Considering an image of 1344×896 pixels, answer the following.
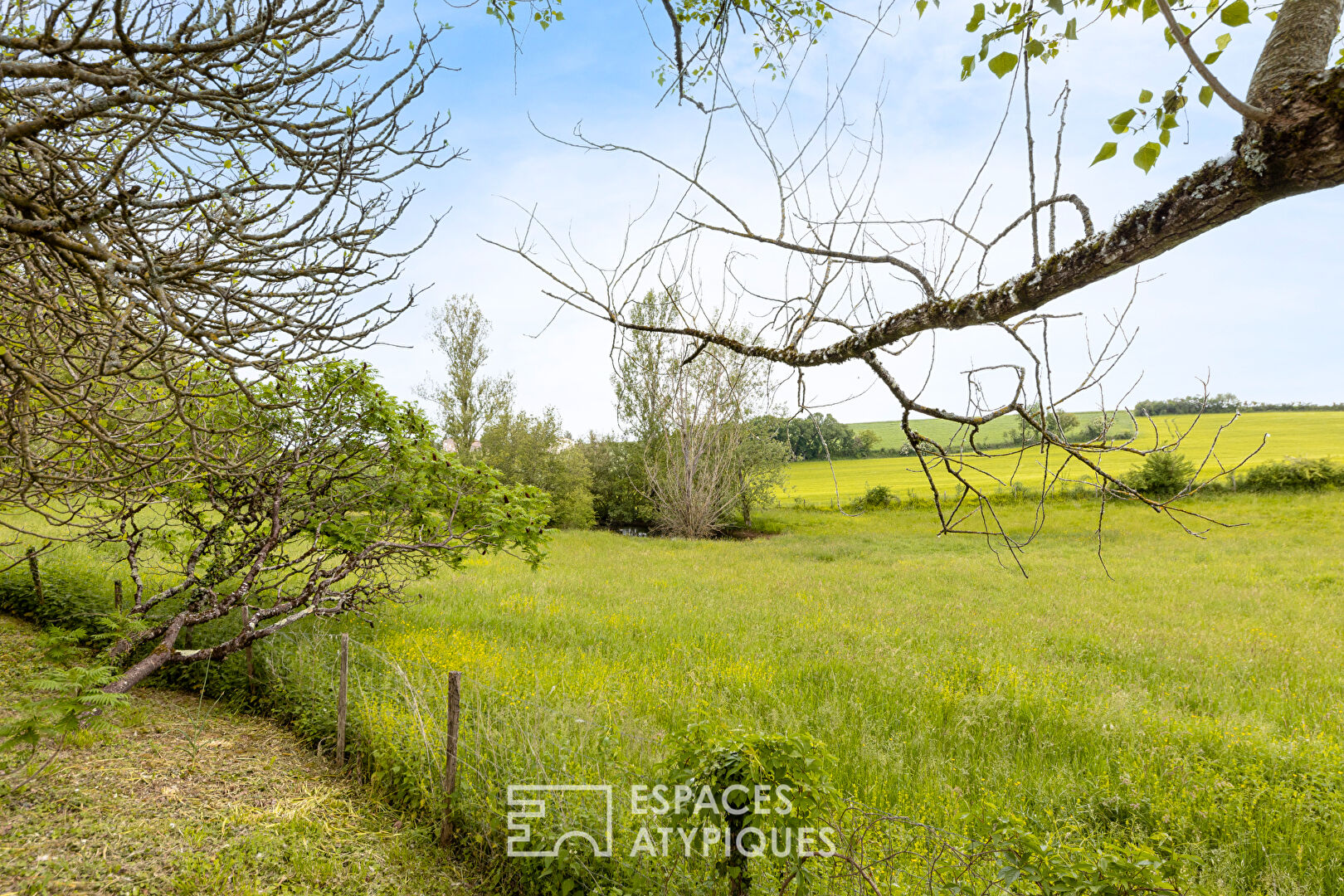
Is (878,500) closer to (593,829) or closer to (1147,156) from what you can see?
(593,829)

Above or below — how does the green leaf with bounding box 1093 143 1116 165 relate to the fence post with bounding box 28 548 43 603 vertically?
above

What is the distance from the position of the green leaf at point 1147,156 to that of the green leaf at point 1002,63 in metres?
0.50

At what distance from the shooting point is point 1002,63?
2.10 m

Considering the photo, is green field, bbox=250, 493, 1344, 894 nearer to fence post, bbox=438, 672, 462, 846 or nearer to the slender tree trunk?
fence post, bbox=438, 672, 462, 846

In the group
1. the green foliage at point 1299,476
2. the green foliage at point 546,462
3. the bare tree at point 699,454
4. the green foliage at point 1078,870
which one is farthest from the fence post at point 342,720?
the green foliage at point 1299,476

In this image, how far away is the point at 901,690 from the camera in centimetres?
775

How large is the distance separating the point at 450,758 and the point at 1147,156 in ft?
17.8

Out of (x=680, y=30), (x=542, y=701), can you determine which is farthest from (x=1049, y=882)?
(x=542, y=701)

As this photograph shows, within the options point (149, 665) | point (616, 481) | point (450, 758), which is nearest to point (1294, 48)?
point (450, 758)

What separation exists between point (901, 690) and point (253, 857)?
6.69m

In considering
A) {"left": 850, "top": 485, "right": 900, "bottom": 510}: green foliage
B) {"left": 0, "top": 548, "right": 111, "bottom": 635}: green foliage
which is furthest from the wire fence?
{"left": 850, "top": 485, "right": 900, "bottom": 510}: green foliage

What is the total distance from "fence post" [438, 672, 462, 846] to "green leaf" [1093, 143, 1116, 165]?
485 cm

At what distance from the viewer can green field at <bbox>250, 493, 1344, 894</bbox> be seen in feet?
16.7

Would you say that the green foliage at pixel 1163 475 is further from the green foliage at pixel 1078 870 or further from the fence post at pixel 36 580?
the fence post at pixel 36 580
